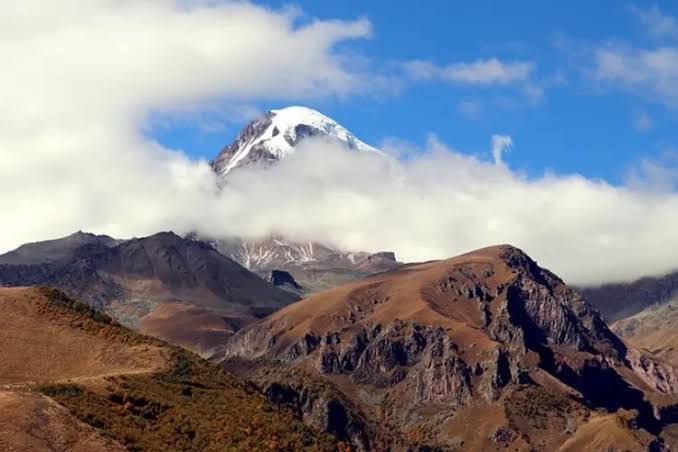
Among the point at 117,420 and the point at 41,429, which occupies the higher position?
the point at 117,420

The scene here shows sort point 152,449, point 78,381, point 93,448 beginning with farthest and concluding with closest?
point 78,381
point 152,449
point 93,448

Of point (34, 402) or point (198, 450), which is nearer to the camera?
point (34, 402)

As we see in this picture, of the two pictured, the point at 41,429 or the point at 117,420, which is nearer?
the point at 41,429

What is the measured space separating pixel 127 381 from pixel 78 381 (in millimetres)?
11066

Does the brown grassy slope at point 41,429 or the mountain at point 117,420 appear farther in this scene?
the mountain at point 117,420

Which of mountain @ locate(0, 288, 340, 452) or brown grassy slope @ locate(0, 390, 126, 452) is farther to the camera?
mountain @ locate(0, 288, 340, 452)

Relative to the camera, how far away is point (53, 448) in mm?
152125

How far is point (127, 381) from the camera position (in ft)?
633

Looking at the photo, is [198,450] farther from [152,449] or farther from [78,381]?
[78,381]

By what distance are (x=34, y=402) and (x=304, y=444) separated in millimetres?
53716

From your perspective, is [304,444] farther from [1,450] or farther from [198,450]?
[1,450]

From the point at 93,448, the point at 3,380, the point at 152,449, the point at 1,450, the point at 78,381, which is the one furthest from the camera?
the point at 3,380

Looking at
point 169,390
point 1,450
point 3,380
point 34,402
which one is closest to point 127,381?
point 169,390

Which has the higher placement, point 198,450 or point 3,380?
point 3,380
